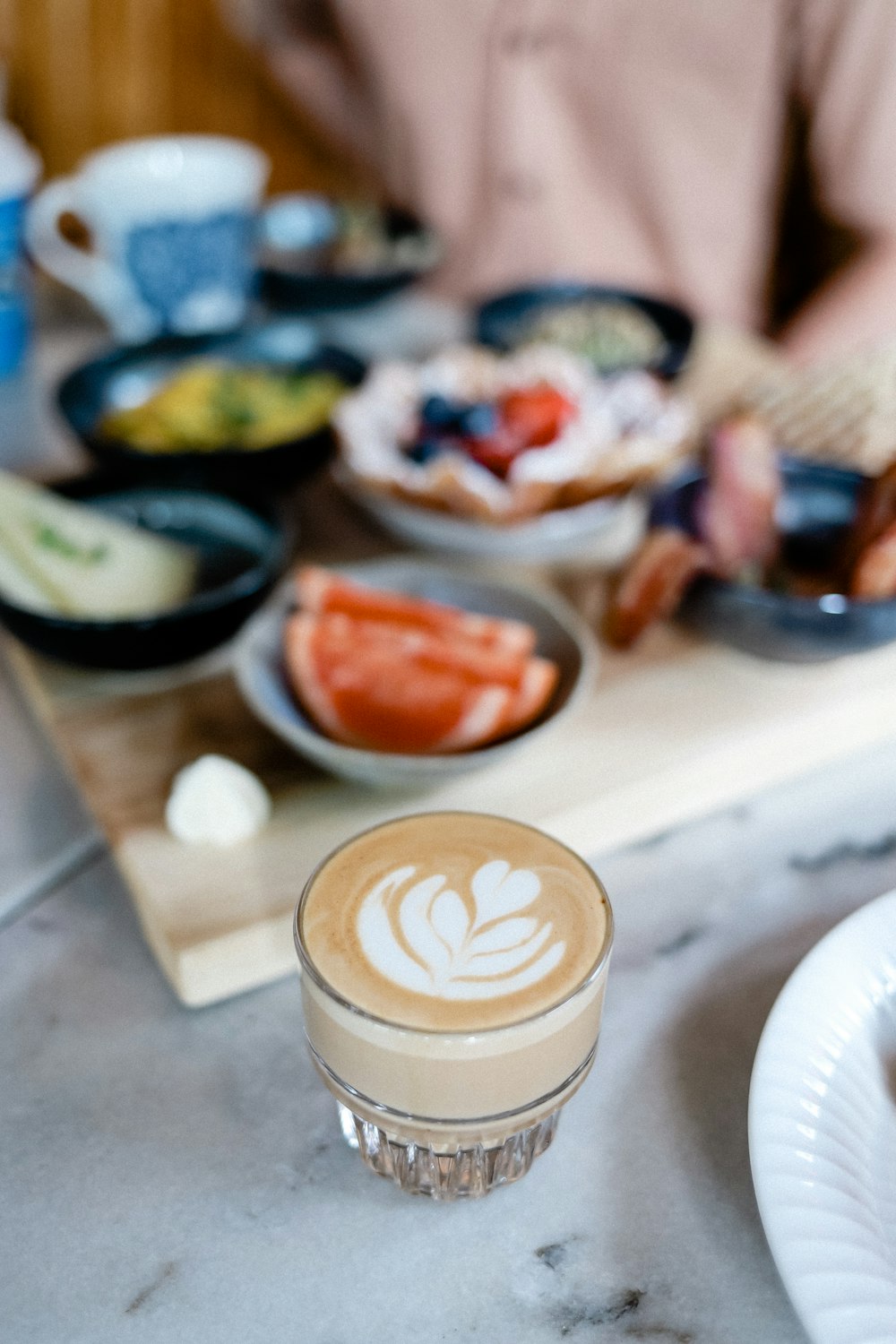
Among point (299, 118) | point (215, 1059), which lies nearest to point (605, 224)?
point (299, 118)

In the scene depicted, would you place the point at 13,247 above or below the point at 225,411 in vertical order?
above

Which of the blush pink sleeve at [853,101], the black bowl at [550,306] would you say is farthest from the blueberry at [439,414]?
the blush pink sleeve at [853,101]

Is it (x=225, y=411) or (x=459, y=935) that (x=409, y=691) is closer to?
(x=459, y=935)

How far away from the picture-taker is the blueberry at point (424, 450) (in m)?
1.07

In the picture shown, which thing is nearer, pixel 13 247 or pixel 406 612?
pixel 406 612

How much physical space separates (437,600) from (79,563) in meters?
0.31

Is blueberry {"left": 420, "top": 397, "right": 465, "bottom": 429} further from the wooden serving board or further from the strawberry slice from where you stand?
the wooden serving board

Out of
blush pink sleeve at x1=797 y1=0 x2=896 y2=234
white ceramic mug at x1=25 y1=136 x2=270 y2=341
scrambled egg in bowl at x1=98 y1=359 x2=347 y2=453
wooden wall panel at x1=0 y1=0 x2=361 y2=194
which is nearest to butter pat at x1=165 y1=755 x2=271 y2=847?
scrambled egg in bowl at x1=98 y1=359 x2=347 y2=453

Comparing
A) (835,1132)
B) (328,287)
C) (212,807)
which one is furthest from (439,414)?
(835,1132)

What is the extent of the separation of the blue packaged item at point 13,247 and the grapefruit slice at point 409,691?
2.98 ft

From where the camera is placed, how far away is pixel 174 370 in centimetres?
133

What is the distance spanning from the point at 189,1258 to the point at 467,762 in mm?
341

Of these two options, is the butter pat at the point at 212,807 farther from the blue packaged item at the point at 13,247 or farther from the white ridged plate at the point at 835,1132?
the blue packaged item at the point at 13,247

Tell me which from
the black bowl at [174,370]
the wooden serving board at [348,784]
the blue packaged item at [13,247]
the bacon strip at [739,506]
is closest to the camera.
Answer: the wooden serving board at [348,784]
